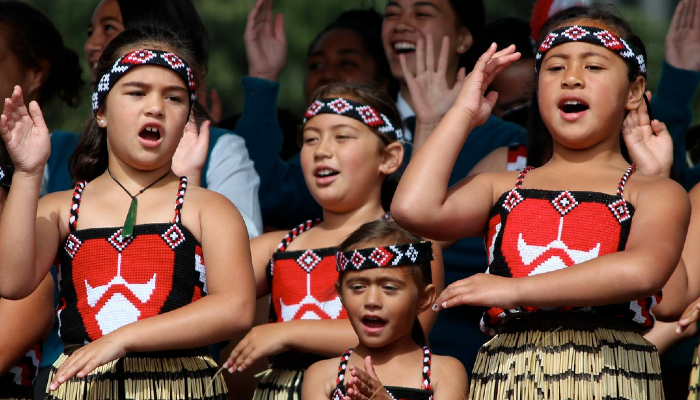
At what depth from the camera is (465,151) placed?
15.6 ft

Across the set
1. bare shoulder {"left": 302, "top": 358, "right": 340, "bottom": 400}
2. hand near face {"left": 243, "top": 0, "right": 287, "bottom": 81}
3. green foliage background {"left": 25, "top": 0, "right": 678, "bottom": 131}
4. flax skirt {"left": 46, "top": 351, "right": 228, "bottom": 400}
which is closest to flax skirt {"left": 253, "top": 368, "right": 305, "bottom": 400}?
bare shoulder {"left": 302, "top": 358, "right": 340, "bottom": 400}

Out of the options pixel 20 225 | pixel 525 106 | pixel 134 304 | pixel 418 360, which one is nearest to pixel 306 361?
pixel 418 360

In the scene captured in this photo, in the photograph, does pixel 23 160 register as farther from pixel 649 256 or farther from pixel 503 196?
pixel 649 256

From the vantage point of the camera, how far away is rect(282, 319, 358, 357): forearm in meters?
3.67

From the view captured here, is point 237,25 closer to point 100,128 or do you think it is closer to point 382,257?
point 100,128

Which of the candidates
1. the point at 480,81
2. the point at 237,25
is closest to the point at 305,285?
the point at 480,81

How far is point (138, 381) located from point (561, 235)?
1.28 metres

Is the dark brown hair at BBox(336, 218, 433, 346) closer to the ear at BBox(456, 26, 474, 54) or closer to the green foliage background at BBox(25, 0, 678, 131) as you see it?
the ear at BBox(456, 26, 474, 54)

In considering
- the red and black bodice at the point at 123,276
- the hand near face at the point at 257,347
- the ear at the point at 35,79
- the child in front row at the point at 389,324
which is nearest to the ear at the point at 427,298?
the child in front row at the point at 389,324

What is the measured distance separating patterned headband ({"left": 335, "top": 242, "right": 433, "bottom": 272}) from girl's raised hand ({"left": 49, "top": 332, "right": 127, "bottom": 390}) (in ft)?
2.79

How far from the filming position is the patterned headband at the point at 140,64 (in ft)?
11.0

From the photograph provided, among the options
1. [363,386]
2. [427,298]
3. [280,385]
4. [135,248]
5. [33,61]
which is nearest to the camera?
[363,386]

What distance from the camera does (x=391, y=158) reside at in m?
4.24

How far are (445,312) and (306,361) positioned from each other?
768 millimetres
